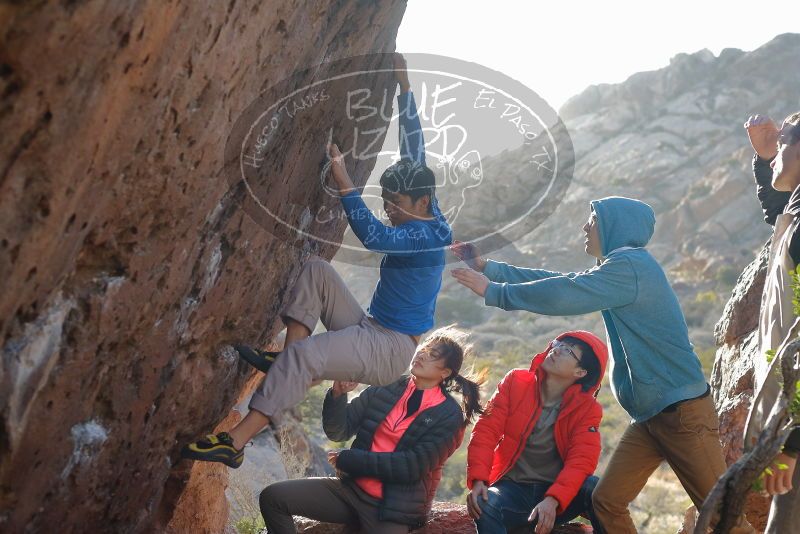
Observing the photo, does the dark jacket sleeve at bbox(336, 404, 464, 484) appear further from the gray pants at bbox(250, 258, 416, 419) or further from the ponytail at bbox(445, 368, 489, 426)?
the gray pants at bbox(250, 258, 416, 419)

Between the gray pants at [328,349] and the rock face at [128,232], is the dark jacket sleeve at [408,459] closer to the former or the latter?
the gray pants at [328,349]

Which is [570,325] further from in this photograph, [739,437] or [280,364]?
[280,364]

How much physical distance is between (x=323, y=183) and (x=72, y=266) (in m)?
2.59

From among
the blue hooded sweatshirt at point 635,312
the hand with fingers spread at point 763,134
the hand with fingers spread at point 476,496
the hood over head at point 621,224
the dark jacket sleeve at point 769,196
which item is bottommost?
the hand with fingers spread at point 476,496

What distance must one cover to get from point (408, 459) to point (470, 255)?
1.39 metres

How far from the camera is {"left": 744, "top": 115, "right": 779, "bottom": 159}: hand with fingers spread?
542 cm

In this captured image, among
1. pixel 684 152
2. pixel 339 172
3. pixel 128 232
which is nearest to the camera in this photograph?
pixel 128 232

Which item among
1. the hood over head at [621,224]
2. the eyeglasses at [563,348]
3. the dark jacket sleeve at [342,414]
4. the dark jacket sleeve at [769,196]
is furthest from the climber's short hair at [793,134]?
the dark jacket sleeve at [342,414]

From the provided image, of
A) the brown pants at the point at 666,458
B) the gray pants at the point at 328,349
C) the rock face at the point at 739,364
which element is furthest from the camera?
the rock face at the point at 739,364

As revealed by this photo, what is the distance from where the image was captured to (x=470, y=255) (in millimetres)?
5480

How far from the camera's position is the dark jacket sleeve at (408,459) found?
5.05 meters

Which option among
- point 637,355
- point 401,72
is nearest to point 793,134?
point 637,355

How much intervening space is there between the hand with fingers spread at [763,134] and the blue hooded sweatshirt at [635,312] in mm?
1241

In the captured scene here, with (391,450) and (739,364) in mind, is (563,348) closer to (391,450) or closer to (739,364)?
(391,450)
